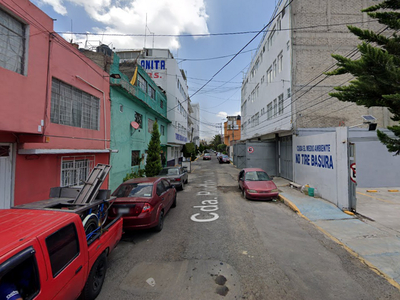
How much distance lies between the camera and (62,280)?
2.22m

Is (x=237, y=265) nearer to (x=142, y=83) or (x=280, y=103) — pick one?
(x=280, y=103)

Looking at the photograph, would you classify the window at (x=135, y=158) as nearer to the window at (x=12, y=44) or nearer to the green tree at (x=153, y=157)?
the green tree at (x=153, y=157)

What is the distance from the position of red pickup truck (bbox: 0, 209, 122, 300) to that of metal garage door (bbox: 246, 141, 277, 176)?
15.0 m

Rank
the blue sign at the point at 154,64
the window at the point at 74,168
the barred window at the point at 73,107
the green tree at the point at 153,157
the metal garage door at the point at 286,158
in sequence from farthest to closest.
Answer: the blue sign at the point at 154,64
the metal garage door at the point at 286,158
the green tree at the point at 153,157
the window at the point at 74,168
the barred window at the point at 73,107

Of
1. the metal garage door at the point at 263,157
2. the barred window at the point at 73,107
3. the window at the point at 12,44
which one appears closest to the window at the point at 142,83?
the barred window at the point at 73,107

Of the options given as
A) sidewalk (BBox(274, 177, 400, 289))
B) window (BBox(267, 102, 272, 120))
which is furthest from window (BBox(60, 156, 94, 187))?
window (BBox(267, 102, 272, 120))

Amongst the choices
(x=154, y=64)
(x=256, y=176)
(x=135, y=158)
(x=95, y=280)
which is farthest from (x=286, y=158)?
(x=154, y=64)

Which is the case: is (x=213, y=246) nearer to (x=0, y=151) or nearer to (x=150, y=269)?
(x=150, y=269)

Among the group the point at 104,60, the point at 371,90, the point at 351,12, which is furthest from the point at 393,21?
the point at 351,12

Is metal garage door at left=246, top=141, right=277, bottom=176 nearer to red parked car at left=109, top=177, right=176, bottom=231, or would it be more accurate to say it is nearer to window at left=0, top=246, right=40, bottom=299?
red parked car at left=109, top=177, right=176, bottom=231

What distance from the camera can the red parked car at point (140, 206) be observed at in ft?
16.3

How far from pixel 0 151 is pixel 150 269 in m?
4.83

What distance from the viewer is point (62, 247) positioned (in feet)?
7.79

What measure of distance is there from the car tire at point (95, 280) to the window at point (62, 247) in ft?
2.00
